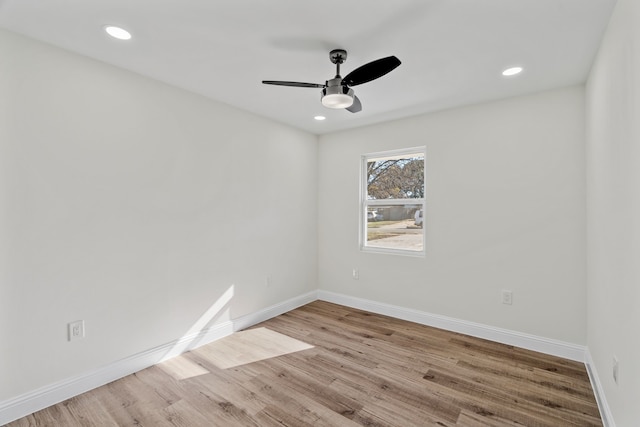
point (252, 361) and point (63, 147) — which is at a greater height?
→ point (63, 147)

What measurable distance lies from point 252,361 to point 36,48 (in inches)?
111

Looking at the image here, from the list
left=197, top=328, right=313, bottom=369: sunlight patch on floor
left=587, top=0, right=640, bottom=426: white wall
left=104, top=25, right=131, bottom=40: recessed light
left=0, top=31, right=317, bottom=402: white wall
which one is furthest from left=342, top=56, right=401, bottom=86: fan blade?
left=197, top=328, right=313, bottom=369: sunlight patch on floor

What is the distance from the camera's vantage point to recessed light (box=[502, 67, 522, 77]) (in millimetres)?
2426

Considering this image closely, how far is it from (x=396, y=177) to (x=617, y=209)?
234cm

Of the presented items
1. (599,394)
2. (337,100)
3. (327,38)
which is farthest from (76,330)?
(599,394)

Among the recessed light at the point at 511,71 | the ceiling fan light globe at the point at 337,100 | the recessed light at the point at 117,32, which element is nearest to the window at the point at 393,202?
the recessed light at the point at 511,71

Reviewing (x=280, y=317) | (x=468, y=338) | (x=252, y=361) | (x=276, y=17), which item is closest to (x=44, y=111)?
(x=276, y=17)

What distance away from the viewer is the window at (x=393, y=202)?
370cm

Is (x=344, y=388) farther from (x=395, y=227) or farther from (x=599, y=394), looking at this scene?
(x=395, y=227)

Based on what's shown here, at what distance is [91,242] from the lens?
2289mm

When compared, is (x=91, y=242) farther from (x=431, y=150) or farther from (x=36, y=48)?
(x=431, y=150)

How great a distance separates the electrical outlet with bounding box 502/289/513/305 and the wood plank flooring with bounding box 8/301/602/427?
43cm

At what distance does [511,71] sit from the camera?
246 cm

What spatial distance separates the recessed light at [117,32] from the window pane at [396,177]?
291cm
